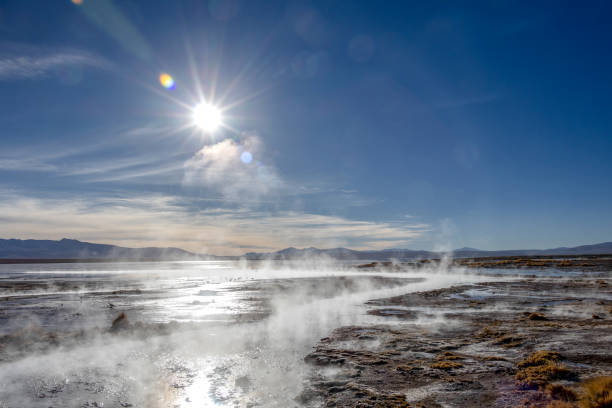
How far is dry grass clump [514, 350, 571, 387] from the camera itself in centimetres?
997

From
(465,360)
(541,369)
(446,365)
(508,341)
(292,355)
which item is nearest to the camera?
(541,369)

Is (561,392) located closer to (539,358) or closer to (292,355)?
(539,358)

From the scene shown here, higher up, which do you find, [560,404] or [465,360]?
[560,404]

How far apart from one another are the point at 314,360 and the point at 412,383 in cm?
362

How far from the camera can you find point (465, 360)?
1247 centimetres

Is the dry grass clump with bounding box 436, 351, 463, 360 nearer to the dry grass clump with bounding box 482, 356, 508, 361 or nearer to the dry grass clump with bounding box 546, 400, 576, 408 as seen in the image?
the dry grass clump with bounding box 482, 356, 508, 361

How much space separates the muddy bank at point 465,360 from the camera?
30.7 feet

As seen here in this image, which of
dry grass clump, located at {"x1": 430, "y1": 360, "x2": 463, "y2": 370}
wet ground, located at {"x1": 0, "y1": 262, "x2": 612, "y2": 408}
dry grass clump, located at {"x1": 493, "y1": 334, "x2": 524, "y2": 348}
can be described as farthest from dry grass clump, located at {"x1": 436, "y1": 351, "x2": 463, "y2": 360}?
dry grass clump, located at {"x1": 493, "y1": 334, "x2": 524, "y2": 348}

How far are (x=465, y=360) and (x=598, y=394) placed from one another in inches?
176

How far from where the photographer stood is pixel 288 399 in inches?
373

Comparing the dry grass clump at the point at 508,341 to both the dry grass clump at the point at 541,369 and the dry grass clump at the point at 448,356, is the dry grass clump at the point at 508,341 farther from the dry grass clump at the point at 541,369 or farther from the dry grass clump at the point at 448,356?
the dry grass clump at the point at 448,356

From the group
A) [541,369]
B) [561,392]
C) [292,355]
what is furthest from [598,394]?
[292,355]

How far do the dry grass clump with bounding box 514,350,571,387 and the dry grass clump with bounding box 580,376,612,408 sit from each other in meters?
0.99

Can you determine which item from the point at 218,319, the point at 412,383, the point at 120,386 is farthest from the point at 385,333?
the point at 120,386
